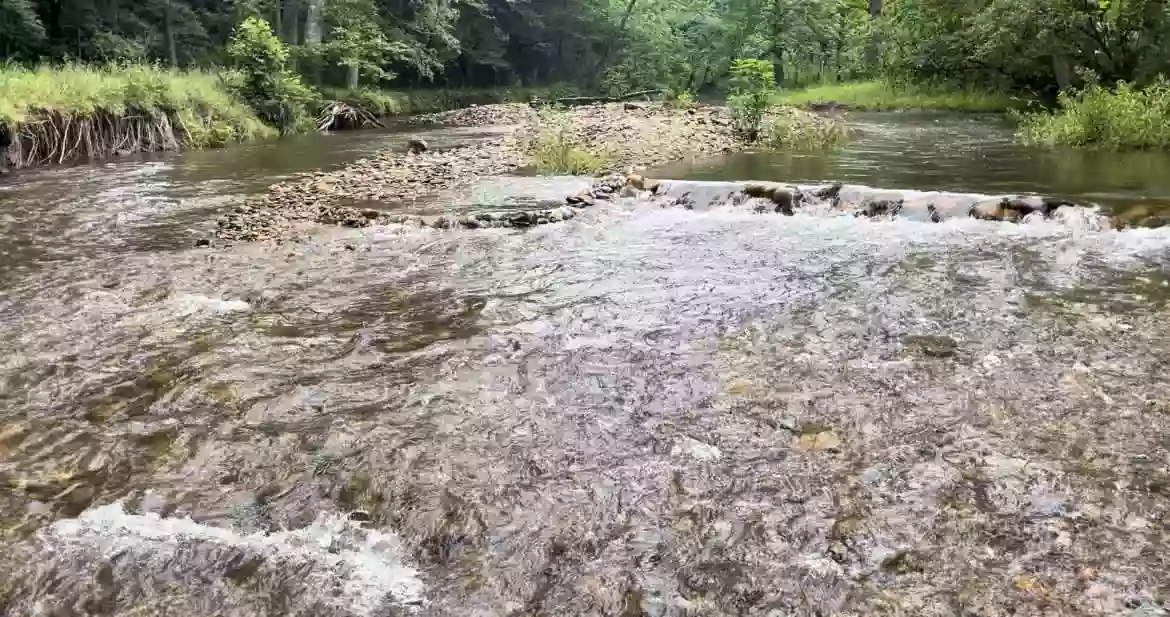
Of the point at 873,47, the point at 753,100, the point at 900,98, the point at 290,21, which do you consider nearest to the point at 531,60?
the point at 290,21

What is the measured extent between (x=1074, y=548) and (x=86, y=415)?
4.04m

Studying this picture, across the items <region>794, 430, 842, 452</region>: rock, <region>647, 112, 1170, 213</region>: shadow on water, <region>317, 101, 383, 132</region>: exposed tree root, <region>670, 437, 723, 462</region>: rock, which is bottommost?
<region>670, 437, 723, 462</region>: rock

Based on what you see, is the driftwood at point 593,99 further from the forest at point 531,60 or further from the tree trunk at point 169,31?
the tree trunk at point 169,31

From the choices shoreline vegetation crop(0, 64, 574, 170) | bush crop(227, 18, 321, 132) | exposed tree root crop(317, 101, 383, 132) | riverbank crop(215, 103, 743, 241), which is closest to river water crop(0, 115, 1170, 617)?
riverbank crop(215, 103, 743, 241)

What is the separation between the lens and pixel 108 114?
52.4 feet

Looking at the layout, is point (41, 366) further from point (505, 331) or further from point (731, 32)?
point (731, 32)

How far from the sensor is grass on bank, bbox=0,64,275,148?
14.4m

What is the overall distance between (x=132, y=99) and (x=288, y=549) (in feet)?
54.1

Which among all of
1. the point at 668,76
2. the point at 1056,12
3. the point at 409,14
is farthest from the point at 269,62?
the point at 668,76

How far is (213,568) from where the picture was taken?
108 inches

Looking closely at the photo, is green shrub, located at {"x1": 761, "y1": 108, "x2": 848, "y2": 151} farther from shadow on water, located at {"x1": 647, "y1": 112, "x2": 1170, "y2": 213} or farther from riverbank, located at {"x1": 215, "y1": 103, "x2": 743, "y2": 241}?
riverbank, located at {"x1": 215, "y1": 103, "x2": 743, "y2": 241}

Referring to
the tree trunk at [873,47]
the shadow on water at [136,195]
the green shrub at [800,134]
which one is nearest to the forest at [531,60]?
the tree trunk at [873,47]

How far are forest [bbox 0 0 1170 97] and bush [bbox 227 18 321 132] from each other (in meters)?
2.36

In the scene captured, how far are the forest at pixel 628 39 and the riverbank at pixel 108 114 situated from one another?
9.24ft
